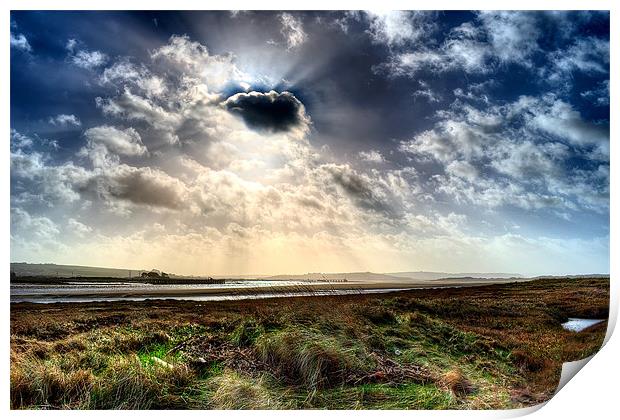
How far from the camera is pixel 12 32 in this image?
733cm

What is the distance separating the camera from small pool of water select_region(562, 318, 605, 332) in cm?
780

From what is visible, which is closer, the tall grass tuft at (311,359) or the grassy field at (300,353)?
the grassy field at (300,353)

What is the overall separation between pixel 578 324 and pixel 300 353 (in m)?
4.47

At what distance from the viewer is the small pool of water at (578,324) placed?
7800 mm

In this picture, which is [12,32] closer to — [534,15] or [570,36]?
[534,15]

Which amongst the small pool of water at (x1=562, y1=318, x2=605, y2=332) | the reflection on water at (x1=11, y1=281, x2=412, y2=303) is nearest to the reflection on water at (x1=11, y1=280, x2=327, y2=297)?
the reflection on water at (x1=11, y1=281, x2=412, y2=303)

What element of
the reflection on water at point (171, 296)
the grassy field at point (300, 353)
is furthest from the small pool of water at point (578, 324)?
the reflection on water at point (171, 296)

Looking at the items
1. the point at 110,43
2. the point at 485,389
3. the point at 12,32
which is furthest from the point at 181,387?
the point at 12,32

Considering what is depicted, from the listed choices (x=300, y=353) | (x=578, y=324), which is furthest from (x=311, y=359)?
(x=578, y=324)

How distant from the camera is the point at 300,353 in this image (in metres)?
6.54
